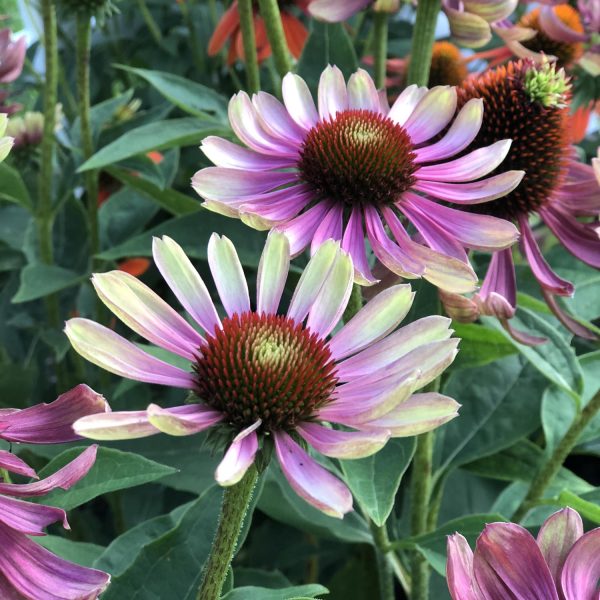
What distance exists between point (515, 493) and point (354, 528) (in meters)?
0.18

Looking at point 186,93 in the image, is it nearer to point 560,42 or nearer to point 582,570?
point 560,42

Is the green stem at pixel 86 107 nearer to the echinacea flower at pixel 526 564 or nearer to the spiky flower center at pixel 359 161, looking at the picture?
the spiky flower center at pixel 359 161

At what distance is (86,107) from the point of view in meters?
0.88

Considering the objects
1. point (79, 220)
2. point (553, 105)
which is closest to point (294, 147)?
point (553, 105)

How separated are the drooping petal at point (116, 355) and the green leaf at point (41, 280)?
1.37ft

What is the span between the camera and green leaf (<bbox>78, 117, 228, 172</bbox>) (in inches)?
28.8

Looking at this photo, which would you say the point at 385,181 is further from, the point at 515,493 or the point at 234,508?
the point at 515,493

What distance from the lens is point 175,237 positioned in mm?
780

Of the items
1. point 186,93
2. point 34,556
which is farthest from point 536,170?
point 34,556

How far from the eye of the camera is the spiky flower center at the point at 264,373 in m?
0.40

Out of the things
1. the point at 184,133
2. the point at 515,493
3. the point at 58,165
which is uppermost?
the point at 184,133

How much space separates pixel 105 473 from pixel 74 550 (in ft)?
0.56

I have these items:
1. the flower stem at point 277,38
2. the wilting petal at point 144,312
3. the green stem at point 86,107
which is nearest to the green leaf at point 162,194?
the green stem at point 86,107

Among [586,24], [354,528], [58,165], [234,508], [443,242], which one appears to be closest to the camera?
[234,508]
